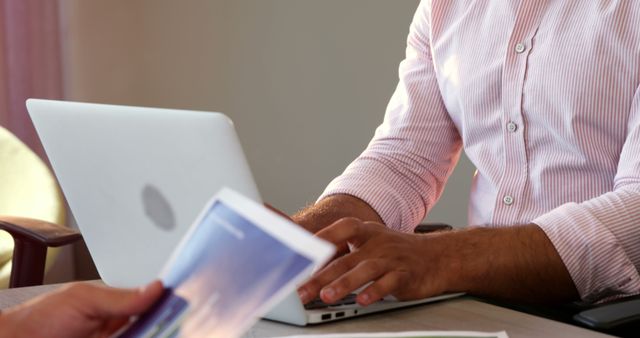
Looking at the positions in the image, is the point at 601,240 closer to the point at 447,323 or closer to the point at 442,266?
the point at 442,266

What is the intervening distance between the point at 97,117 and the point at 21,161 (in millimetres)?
1622

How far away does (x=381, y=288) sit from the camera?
1.19 m

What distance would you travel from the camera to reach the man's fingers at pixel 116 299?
70 centimetres

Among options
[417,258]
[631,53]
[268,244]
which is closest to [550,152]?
[631,53]

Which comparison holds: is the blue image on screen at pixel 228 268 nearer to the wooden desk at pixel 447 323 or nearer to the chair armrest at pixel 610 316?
the wooden desk at pixel 447 323

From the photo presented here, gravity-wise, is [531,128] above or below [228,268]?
below

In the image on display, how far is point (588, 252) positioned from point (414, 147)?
0.55 m

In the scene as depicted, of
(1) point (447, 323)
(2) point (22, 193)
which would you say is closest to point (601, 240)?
(1) point (447, 323)

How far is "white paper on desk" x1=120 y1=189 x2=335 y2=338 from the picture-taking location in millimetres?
610

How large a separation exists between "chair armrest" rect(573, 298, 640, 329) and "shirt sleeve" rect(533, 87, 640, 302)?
284mm

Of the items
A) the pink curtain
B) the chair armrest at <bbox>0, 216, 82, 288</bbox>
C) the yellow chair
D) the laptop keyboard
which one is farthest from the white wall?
the laptop keyboard

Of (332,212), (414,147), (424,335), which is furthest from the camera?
(414,147)

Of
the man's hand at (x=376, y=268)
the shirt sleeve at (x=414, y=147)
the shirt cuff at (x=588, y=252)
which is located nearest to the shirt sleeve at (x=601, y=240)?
the shirt cuff at (x=588, y=252)

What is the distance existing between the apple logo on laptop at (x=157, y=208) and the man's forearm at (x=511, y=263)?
0.47 metres
